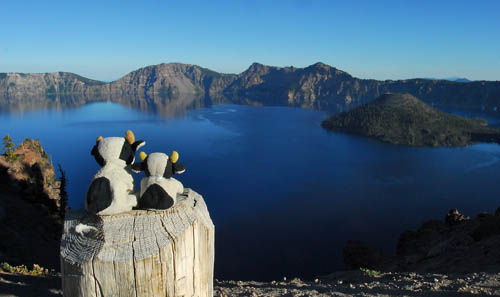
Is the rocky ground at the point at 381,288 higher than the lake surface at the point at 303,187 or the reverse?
higher

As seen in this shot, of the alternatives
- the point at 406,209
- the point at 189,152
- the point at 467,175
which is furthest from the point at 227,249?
the point at 467,175

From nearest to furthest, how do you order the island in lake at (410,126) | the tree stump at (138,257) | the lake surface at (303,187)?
the tree stump at (138,257) → the lake surface at (303,187) → the island in lake at (410,126)

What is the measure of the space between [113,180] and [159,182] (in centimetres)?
40

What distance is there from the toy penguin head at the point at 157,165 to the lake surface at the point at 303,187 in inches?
1010

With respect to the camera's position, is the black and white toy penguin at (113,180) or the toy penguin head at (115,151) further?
the toy penguin head at (115,151)

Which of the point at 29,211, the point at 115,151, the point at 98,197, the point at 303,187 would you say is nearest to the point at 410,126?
the point at 303,187

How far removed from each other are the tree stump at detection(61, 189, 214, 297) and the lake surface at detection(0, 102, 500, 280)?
2623 centimetres

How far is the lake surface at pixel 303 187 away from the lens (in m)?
31.8

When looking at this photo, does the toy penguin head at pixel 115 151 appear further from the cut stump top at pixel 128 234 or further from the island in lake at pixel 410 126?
the island in lake at pixel 410 126

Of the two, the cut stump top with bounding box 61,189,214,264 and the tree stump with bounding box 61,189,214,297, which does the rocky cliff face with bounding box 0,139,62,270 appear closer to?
the cut stump top with bounding box 61,189,214,264

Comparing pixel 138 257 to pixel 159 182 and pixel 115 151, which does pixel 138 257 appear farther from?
pixel 115 151

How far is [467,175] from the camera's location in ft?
194

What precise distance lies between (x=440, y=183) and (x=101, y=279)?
6299 cm

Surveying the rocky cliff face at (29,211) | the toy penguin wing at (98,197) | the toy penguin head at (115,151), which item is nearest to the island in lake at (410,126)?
the rocky cliff face at (29,211)
